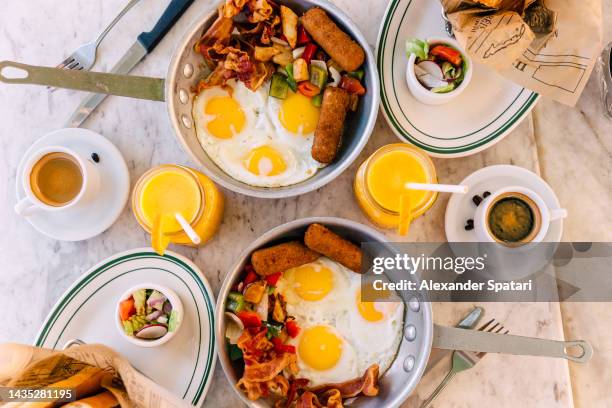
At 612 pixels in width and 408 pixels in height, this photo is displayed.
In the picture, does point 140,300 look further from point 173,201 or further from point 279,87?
point 279,87

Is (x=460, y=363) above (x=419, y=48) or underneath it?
underneath

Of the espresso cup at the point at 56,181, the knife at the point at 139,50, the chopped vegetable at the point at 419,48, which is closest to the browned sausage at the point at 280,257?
the espresso cup at the point at 56,181

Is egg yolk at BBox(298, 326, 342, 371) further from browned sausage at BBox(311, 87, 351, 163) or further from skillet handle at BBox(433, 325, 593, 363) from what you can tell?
browned sausage at BBox(311, 87, 351, 163)

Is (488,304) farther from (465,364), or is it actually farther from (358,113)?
(358,113)

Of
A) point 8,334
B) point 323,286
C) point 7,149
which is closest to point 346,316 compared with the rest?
point 323,286

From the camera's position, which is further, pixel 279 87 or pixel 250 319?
pixel 279 87

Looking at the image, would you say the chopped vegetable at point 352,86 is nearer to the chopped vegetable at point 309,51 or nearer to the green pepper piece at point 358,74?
the green pepper piece at point 358,74

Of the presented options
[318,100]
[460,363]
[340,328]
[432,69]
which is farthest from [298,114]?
[460,363]
